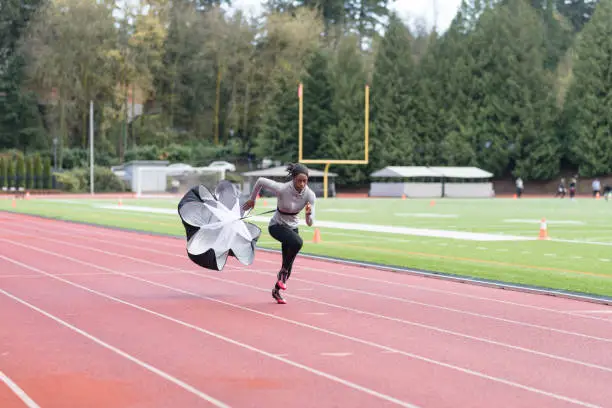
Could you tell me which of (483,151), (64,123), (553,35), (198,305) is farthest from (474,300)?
(553,35)

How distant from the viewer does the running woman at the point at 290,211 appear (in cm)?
1394

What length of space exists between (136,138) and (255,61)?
13.6 meters

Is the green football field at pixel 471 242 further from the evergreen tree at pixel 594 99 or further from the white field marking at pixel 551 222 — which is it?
the evergreen tree at pixel 594 99

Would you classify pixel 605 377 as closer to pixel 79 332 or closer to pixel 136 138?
pixel 79 332

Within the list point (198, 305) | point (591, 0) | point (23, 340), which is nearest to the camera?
point (23, 340)

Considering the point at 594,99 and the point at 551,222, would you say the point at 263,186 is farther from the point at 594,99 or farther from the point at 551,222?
the point at 594,99

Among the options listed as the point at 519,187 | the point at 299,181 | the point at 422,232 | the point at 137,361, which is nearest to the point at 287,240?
the point at 299,181

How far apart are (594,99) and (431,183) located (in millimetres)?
15378

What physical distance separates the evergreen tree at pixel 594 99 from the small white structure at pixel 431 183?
8.16 m

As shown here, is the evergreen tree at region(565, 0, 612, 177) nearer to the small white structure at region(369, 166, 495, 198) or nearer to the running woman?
the small white structure at region(369, 166, 495, 198)

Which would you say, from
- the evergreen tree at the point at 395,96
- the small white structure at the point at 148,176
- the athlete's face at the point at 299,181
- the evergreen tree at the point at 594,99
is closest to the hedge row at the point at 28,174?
the small white structure at the point at 148,176

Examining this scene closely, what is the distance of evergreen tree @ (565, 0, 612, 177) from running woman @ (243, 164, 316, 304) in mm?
76590

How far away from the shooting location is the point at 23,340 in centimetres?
1071

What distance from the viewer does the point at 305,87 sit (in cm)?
9338
